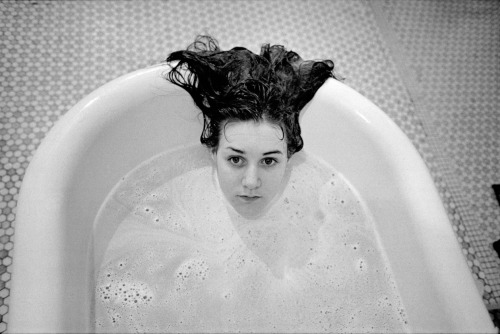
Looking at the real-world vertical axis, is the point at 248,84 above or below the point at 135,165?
above

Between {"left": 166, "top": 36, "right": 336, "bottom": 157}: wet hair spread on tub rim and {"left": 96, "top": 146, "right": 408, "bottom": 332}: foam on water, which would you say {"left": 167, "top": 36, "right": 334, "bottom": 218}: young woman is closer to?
{"left": 166, "top": 36, "right": 336, "bottom": 157}: wet hair spread on tub rim

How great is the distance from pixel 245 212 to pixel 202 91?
457 mm

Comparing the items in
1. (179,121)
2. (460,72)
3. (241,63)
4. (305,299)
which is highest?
(460,72)

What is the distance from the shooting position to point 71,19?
1.71 metres

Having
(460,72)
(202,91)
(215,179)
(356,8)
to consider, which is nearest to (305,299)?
(215,179)

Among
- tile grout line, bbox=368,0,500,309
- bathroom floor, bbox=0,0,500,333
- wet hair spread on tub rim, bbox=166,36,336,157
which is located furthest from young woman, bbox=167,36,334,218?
tile grout line, bbox=368,0,500,309

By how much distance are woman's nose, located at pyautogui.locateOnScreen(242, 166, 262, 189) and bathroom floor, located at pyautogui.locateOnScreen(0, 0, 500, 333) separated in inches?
33.3

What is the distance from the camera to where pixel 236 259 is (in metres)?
1.22

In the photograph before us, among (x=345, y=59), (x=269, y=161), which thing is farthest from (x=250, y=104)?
(x=345, y=59)

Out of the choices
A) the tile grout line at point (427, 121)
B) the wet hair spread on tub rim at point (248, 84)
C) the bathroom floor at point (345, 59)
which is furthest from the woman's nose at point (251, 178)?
the tile grout line at point (427, 121)

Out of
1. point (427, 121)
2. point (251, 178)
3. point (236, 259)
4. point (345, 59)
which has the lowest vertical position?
point (236, 259)

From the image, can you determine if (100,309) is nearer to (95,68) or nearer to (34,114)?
(34,114)

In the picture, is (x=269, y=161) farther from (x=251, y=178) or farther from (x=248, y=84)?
(x=248, y=84)

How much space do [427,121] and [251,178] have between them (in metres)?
1.11
